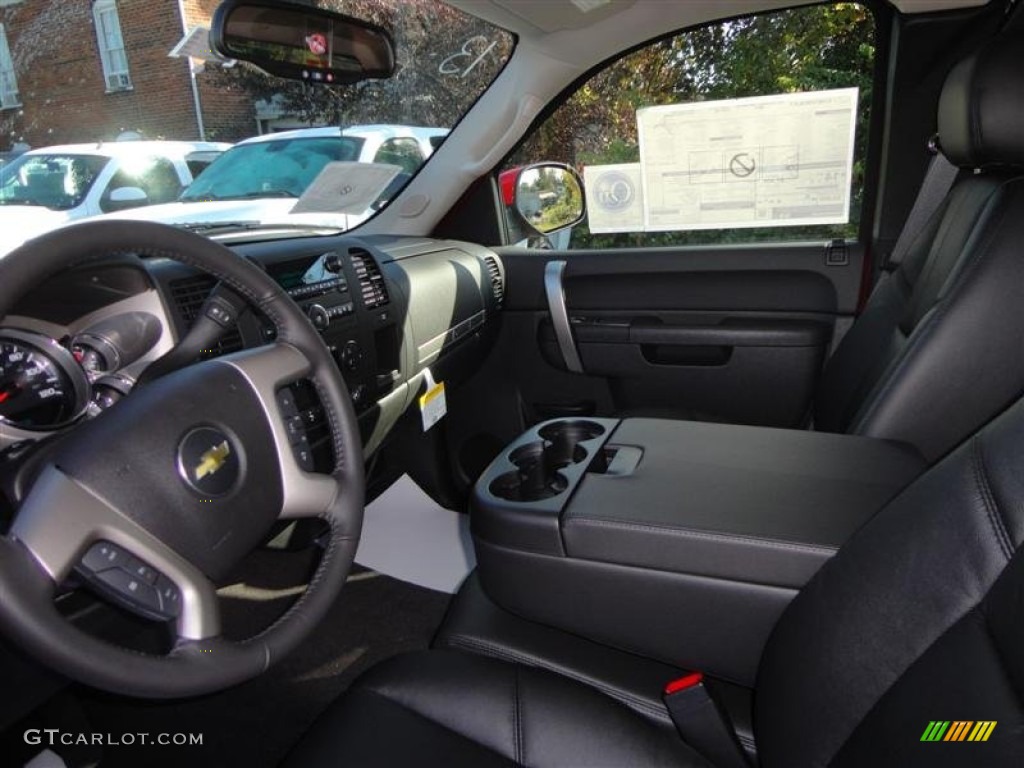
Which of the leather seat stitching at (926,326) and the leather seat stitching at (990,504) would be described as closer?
the leather seat stitching at (990,504)

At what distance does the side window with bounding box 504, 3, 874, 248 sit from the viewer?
2096mm

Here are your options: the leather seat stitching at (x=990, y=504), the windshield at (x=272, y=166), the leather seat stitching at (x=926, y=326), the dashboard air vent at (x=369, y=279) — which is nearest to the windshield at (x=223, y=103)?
the windshield at (x=272, y=166)

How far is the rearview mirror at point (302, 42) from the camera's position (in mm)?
1479

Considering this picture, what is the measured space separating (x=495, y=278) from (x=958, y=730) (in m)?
1.96

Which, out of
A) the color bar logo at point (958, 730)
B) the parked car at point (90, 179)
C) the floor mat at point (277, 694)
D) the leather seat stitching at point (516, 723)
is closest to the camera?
the color bar logo at point (958, 730)

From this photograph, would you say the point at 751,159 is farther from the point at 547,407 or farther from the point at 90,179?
the point at 90,179

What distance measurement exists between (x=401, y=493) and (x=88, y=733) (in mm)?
1179

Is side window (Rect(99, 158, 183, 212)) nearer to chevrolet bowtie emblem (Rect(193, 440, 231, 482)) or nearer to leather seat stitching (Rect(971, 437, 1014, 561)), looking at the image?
chevrolet bowtie emblem (Rect(193, 440, 231, 482))

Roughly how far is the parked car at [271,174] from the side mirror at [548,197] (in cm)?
56

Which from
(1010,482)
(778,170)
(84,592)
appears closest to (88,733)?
(84,592)

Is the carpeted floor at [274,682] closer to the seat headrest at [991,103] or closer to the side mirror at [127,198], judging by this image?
the side mirror at [127,198]

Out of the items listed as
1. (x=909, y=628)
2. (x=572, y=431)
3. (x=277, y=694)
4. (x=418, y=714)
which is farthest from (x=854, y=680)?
(x=277, y=694)

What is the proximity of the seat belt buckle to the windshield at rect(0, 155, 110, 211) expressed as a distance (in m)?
1.36

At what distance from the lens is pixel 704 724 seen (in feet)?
3.25
